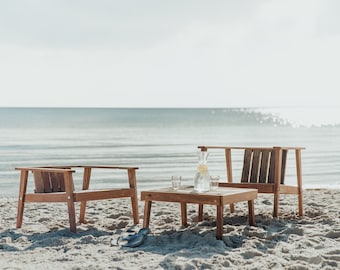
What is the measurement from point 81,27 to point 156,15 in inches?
618

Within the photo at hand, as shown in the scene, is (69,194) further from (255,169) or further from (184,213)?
(255,169)

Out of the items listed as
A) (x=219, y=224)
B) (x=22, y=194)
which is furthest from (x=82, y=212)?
(x=219, y=224)

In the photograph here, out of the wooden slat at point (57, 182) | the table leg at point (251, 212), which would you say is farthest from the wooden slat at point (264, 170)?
the wooden slat at point (57, 182)

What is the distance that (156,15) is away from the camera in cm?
1848

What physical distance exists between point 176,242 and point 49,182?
1.48 m

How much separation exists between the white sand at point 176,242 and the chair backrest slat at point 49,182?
1.16ft

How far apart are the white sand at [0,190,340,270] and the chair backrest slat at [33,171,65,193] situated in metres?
0.35

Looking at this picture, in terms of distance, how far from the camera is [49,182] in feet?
19.9

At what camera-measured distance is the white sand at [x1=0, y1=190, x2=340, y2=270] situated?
4559 mm

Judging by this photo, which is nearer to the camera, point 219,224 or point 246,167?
point 219,224

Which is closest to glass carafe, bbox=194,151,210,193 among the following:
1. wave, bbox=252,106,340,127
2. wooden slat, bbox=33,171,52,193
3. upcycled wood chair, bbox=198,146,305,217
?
upcycled wood chair, bbox=198,146,305,217

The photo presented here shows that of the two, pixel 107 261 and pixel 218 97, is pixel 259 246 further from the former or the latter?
pixel 218 97

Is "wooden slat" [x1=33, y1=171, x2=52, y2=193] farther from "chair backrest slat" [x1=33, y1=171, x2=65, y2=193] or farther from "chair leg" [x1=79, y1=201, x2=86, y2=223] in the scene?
"chair leg" [x1=79, y1=201, x2=86, y2=223]

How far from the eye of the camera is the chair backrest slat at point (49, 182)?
604 centimetres
